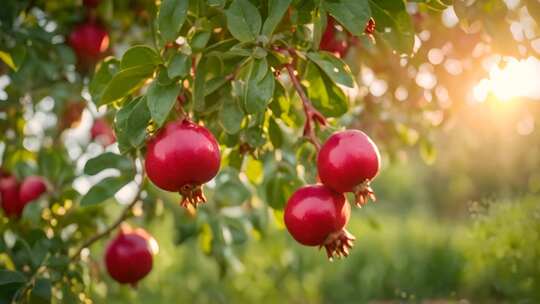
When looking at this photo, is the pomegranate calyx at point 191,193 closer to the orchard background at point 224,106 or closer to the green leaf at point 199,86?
the orchard background at point 224,106

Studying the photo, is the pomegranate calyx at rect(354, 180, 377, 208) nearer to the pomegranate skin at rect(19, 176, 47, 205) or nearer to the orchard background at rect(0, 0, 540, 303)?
the orchard background at rect(0, 0, 540, 303)

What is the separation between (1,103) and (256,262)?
241 centimetres

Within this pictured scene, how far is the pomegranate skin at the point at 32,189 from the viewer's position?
6.03 feet

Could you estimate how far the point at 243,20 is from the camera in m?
1.05

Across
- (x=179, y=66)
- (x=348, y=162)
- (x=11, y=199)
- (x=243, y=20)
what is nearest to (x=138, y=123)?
(x=179, y=66)

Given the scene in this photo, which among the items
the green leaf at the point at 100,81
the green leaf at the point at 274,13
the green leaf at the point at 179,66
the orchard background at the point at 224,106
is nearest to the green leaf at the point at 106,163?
the orchard background at the point at 224,106

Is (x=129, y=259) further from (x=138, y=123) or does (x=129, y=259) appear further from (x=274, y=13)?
(x=274, y=13)

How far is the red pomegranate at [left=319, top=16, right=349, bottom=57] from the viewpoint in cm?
132

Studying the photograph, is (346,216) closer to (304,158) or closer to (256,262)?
(304,158)

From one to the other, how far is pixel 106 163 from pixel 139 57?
41cm

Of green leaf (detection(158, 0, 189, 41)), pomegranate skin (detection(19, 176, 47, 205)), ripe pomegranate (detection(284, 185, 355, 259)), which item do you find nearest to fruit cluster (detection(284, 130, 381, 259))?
ripe pomegranate (detection(284, 185, 355, 259))

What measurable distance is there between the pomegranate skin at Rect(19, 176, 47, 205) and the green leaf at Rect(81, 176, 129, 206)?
48 centimetres

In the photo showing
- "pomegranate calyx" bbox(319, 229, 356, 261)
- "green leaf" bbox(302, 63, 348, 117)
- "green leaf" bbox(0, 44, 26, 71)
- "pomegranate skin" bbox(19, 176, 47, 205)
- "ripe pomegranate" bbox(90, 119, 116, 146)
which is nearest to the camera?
"pomegranate calyx" bbox(319, 229, 356, 261)

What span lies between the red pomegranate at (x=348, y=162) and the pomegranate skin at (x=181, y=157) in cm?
18
